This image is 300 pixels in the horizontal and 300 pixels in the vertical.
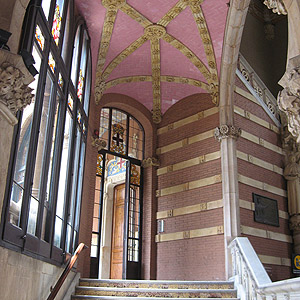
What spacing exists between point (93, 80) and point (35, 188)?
5.07 meters

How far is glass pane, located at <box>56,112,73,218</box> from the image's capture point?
6824 mm

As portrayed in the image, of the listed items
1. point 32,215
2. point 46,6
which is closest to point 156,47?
point 46,6

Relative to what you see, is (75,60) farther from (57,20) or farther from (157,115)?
(157,115)

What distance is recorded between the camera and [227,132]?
31.6 feet

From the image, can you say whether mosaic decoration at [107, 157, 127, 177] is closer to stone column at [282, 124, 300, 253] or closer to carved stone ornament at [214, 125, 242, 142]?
carved stone ornament at [214, 125, 242, 142]

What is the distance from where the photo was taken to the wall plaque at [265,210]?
31.6 ft

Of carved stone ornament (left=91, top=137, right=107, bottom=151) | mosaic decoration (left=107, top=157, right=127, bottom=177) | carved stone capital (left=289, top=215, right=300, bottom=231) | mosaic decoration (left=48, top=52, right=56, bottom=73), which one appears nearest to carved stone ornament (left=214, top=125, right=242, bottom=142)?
carved stone capital (left=289, top=215, right=300, bottom=231)

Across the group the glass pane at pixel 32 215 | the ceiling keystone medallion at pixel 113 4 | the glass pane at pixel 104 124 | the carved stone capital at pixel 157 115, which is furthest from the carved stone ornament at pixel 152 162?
the glass pane at pixel 32 215

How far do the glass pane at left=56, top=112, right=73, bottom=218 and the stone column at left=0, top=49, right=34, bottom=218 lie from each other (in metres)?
2.67

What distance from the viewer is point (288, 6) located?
414cm

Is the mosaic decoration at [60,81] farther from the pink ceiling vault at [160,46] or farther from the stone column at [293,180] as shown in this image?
the stone column at [293,180]

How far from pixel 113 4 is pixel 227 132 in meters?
3.96

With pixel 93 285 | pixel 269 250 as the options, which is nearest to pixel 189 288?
pixel 93 285

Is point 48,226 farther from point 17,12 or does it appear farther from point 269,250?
point 269,250
